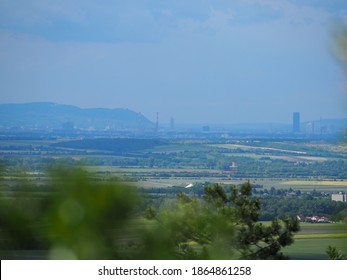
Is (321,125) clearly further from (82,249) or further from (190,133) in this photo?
(82,249)

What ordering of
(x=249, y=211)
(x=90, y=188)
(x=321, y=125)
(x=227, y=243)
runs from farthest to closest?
(x=249, y=211)
(x=321, y=125)
(x=227, y=243)
(x=90, y=188)

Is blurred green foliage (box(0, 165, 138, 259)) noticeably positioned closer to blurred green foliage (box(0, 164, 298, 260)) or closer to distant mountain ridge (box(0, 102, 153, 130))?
blurred green foliage (box(0, 164, 298, 260))

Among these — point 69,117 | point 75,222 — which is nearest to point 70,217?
point 75,222

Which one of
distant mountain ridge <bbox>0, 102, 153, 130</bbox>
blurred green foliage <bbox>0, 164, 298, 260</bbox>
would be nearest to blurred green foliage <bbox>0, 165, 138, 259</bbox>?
blurred green foliage <bbox>0, 164, 298, 260</bbox>

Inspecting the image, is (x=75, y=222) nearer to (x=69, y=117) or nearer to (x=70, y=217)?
(x=70, y=217)

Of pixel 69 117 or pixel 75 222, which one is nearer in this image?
pixel 75 222

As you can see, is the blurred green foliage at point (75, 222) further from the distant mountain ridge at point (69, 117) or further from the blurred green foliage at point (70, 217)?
the distant mountain ridge at point (69, 117)

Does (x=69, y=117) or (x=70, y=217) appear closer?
(x=70, y=217)
